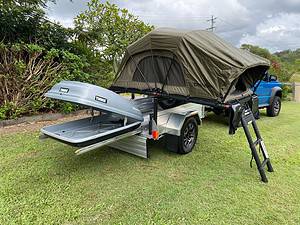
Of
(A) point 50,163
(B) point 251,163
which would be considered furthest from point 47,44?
(B) point 251,163

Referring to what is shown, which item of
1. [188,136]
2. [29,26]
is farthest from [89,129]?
[29,26]

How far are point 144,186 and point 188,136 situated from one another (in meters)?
1.47

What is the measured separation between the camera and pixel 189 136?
4.11 meters

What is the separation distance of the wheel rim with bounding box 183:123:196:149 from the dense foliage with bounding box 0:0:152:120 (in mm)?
3931

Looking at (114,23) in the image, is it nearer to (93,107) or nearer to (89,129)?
(89,129)

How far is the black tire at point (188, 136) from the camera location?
12.6 feet

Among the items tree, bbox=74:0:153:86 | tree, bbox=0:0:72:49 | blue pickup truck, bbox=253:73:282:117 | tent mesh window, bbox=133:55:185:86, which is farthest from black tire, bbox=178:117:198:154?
tree, bbox=74:0:153:86

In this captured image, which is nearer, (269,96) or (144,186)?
(144,186)

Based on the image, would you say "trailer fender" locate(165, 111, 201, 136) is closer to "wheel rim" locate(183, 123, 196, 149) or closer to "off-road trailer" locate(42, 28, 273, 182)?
"off-road trailer" locate(42, 28, 273, 182)

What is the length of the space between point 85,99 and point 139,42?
1.96 metres

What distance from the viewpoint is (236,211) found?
2469 mm

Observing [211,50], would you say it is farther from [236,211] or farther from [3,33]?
[3,33]

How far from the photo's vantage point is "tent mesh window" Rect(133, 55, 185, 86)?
370cm

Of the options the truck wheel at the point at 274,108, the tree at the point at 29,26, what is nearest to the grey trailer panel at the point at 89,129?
the tree at the point at 29,26
